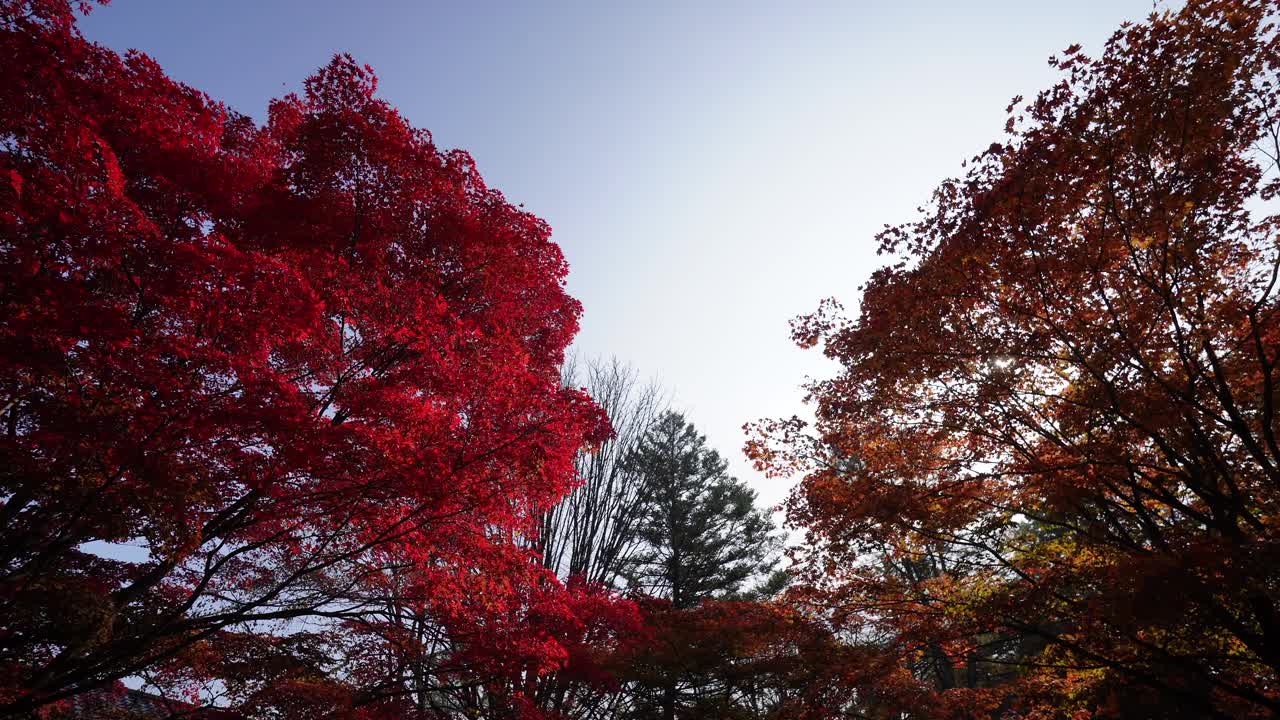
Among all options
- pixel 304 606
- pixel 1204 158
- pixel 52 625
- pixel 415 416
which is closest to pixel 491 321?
pixel 415 416

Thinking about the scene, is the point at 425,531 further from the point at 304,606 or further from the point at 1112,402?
the point at 1112,402

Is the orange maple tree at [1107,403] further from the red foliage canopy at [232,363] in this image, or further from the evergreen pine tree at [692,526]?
the evergreen pine tree at [692,526]

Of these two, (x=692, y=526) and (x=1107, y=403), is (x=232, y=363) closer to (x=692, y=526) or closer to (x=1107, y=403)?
(x=1107, y=403)

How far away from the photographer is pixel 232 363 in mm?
4660

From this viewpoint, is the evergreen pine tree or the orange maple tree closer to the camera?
the orange maple tree

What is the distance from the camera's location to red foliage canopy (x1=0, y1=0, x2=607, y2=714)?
171 inches

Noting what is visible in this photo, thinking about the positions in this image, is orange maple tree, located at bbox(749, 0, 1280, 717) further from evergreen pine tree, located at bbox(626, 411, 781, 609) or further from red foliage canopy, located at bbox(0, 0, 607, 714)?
evergreen pine tree, located at bbox(626, 411, 781, 609)

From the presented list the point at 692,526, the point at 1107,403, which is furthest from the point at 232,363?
the point at 692,526

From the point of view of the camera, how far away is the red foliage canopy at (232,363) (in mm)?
Result: 4332

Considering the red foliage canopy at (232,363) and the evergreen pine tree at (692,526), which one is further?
the evergreen pine tree at (692,526)

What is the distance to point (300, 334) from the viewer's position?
4957mm

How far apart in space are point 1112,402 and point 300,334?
25.2 ft

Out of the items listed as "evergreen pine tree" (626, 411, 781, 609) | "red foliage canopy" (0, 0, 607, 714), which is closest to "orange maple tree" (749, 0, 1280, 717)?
"red foliage canopy" (0, 0, 607, 714)

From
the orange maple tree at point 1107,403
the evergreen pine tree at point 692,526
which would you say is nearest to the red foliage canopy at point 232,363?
the orange maple tree at point 1107,403
